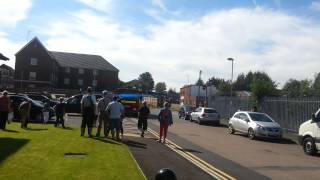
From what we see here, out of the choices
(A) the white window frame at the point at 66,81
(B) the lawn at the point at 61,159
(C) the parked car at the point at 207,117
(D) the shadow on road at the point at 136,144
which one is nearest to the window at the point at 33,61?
(A) the white window frame at the point at 66,81

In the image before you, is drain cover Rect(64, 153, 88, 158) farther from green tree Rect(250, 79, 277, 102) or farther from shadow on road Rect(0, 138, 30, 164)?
green tree Rect(250, 79, 277, 102)

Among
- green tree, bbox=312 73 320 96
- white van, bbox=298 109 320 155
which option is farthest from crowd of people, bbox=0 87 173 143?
green tree, bbox=312 73 320 96

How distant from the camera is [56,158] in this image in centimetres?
1359

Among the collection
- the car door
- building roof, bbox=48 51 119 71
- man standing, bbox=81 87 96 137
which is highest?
building roof, bbox=48 51 119 71

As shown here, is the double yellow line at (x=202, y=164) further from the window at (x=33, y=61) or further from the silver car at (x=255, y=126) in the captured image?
the window at (x=33, y=61)

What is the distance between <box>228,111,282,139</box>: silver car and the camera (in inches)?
1074

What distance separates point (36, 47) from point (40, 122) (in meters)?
65.5

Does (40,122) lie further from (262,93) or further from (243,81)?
(243,81)

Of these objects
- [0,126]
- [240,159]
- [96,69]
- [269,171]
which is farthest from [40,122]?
[96,69]

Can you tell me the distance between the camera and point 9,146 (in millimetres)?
15328

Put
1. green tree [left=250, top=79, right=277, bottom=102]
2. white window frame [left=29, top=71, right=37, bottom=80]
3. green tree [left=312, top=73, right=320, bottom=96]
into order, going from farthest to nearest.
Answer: white window frame [left=29, top=71, right=37, bottom=80] → green tree [left=312, top=73, right=320, bottom=96] → green tree [left=250, top=79, right=277, bottom=102]

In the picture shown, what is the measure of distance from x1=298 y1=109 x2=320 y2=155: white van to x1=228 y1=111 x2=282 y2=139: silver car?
6333mm

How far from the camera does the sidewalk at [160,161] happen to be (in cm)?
1273

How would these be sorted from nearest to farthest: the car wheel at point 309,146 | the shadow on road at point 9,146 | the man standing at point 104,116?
1. the shadow on road at point 9,146
2. the car wheel at point 309,146
3. the man standing at point 104,116
